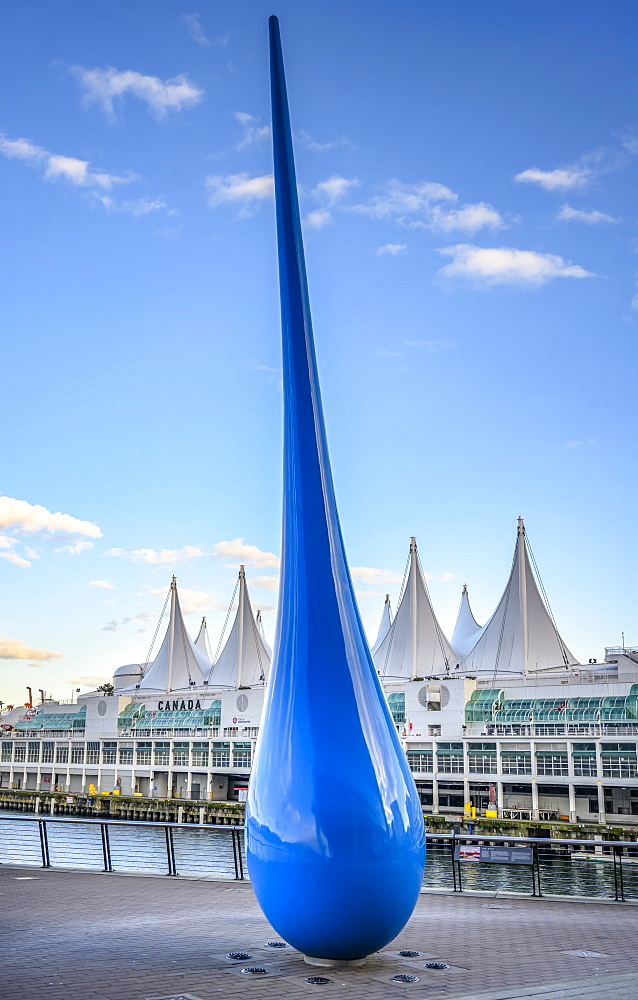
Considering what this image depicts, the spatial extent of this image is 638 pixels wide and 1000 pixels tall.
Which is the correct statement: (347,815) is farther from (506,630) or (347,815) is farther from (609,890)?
(506,630)

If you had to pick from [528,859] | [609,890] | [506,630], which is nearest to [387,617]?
[506,630]

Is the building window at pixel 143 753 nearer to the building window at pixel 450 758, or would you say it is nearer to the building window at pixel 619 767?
the building window at pixel 450 758

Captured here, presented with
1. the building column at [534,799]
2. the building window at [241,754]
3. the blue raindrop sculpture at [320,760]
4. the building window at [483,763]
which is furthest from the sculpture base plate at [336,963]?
the building window at [241,754]

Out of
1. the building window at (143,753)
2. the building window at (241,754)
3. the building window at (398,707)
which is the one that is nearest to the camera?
the building window at (398,707)

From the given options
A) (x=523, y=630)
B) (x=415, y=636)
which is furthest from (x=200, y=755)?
(x=523, y=630)

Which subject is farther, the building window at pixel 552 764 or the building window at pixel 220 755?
the building window at pixel 220 755

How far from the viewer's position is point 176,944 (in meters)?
7.58

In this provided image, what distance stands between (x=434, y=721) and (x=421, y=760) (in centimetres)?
282

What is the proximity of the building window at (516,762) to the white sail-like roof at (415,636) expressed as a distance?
24.2 meters

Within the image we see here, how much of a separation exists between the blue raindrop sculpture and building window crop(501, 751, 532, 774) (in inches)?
Answer: 1954

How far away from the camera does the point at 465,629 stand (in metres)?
90.4

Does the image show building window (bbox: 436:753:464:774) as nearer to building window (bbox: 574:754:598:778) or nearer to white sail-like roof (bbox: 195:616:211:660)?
building window (bbox: 574:754:598:778)

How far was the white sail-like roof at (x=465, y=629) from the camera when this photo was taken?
3374 inches

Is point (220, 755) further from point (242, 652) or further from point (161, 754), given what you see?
point (242, 652)
